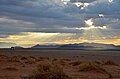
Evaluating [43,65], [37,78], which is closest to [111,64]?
[43,65]

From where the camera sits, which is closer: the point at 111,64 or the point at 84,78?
the point at 84,78

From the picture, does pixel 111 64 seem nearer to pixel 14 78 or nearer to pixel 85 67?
pixel 85 67

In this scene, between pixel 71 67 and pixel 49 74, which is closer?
pixel 49 74

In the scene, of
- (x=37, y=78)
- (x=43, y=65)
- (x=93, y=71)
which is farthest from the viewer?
(x=93, y=71)

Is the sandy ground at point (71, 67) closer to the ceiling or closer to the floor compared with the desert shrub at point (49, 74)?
closer to the floor

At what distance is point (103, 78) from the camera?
2434 centimetres

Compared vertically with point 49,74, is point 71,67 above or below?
below

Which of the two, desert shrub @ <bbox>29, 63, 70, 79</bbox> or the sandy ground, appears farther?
the sandy ground

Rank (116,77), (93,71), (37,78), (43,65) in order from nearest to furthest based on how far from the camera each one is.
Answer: (37,78) → (43,65) → (116,77) → (93,71)

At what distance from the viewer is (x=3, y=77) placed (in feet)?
79.4

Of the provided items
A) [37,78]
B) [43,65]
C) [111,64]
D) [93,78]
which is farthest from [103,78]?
[111,64]

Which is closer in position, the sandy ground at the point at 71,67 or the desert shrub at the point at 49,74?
the desert shrub at the point at 49,74

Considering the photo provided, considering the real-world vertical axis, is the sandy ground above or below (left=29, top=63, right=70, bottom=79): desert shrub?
below

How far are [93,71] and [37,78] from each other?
9.97m
